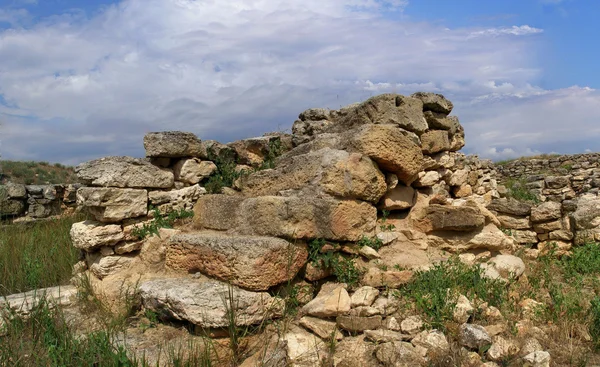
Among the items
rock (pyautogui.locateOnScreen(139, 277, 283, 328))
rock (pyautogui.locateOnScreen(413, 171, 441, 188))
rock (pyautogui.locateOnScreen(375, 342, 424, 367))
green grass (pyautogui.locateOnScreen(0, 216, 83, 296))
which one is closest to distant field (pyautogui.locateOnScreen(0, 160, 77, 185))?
green grass (pyautogui.locateOnScreen(0, 216, 83, 296))

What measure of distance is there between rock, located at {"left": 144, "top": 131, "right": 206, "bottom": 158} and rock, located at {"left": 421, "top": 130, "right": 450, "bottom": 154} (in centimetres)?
278

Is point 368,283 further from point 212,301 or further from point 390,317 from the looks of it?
point 212,301

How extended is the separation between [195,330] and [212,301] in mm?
285

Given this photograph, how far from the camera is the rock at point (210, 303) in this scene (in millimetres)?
3271

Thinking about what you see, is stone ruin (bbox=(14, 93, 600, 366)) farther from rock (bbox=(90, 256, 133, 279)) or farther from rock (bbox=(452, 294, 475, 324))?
rock (bbox=(452, 294, 475, 324))

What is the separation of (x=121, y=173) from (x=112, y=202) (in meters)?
0.31

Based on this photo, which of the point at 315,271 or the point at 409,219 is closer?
the point at 315,271

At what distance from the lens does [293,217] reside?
150 inches

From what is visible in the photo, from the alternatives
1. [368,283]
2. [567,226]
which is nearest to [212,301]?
[368,283]

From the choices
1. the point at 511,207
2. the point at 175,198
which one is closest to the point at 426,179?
the point at 511,207

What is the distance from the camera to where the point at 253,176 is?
4.73 meters

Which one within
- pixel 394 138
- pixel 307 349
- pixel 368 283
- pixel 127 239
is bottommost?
pixel 307 349

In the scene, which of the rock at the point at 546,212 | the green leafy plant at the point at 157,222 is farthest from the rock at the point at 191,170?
the rock at the point at 546,212

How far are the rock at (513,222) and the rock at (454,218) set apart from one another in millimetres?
1651
